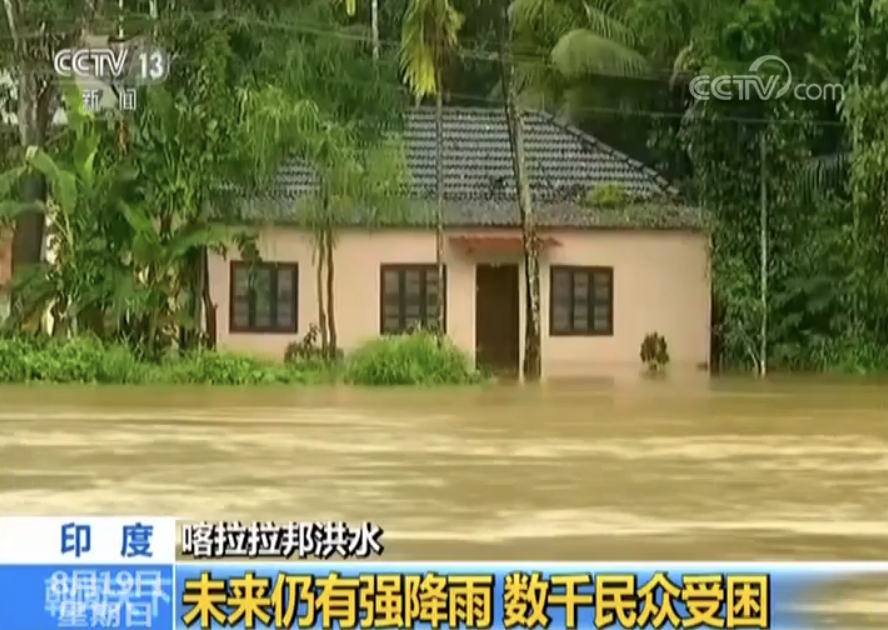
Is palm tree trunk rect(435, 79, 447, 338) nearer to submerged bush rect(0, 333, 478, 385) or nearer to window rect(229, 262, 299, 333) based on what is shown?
submerged bush rect(0, 333, 478, 385)

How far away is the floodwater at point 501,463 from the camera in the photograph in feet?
9.12

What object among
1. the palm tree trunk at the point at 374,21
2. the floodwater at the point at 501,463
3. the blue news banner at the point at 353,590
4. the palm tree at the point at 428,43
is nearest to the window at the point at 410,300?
the floodwater at the point at 501,463

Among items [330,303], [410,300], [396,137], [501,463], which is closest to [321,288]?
[330,303]

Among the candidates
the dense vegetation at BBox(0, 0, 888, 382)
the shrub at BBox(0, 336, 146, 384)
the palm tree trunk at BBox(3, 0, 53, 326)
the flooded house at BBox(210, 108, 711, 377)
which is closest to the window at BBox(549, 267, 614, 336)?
the flooded house at BBox(210, 108, 711, 377)

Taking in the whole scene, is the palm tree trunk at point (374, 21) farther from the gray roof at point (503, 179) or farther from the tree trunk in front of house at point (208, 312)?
the tree trunk in front of house at point (208, 312)

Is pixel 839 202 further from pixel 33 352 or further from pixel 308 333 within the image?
pixel 33 352

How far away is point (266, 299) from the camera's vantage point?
3.01 meters

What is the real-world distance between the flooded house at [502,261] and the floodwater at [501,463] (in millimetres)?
85

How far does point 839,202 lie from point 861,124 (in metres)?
0.12

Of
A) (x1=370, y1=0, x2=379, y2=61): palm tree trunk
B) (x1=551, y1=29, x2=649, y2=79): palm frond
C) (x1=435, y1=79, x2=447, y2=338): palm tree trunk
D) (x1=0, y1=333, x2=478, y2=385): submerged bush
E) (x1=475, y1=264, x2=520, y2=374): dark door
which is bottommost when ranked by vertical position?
(x1=0, y1=333, x2=478, y2=385): submerged bush

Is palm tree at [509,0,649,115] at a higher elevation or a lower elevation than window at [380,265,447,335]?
higher

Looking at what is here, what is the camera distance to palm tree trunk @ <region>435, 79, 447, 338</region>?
3.05 m

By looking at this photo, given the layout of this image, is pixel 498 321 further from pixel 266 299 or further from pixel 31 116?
pixel 31 116

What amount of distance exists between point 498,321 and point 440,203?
203mm
